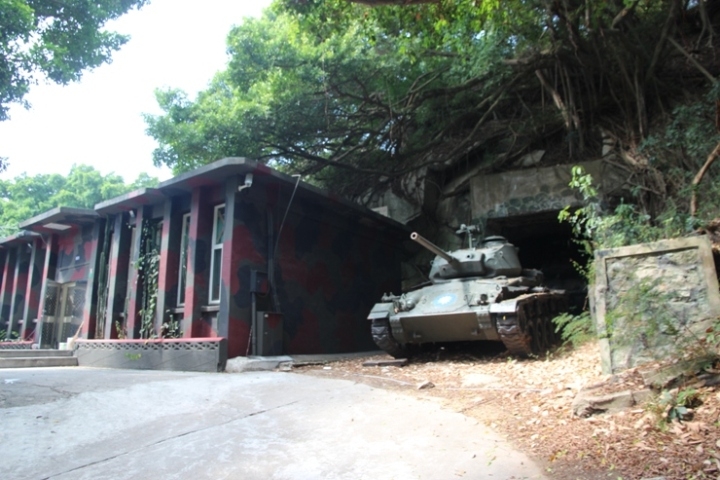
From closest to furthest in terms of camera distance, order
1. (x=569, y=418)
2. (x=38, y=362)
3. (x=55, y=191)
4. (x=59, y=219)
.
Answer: (x=569, y=418), (x=38, y=362), (x=59, y=219), (x=55, y=191)

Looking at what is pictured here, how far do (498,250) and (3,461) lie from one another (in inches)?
308

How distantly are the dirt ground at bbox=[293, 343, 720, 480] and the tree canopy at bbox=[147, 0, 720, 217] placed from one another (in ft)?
16.2

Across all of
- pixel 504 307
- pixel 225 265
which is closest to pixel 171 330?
pixel 225 265

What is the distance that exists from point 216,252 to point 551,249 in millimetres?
10529

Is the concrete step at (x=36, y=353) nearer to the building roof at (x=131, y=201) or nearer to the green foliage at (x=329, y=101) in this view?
the building roof at (x=131, y=201)

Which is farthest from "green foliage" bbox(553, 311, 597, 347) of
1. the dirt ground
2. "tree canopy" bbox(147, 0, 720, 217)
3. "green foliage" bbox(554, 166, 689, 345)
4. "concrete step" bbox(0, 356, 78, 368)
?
"concrete step" bbox(0, 356, 78, 368)

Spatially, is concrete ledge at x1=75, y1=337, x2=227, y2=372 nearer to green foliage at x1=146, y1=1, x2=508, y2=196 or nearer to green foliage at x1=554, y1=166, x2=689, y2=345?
green foliage at x1=146, y1=1, x2=508, y2=196

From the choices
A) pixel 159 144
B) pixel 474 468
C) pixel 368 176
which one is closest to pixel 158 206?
pixel 159 144

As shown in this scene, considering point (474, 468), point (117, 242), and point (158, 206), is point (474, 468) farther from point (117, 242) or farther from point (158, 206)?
point (117, 242)

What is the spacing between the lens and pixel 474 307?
805cm

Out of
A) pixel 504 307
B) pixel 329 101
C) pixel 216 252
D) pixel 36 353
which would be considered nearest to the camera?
pixel 504 307

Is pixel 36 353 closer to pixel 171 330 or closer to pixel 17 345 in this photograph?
pixel 171 330

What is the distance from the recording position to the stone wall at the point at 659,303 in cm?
488

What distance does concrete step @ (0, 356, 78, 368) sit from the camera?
9.17 meters
